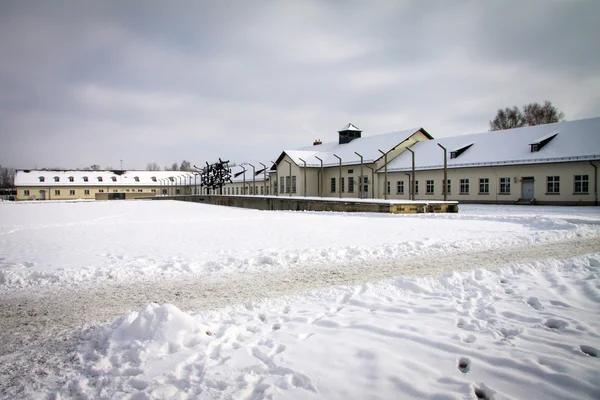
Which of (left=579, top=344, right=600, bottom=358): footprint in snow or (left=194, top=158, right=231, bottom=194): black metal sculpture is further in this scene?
(left=194, top=158, right=231, bottom=194): black metal sculpture

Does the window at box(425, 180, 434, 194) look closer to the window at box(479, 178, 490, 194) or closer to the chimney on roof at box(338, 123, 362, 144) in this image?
the window at box(479, 178, 490, 194)

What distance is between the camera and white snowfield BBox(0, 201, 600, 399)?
307 cm

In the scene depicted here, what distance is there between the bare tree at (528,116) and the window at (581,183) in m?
32.7

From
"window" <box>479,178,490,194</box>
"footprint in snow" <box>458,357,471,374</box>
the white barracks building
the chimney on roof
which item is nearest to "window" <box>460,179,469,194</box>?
the white barracks building

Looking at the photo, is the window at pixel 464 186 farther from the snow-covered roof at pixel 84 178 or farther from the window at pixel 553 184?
the snow-covered roof at pixel 84 178

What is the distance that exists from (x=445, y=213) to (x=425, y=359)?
1859cm

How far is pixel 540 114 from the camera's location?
187 ft

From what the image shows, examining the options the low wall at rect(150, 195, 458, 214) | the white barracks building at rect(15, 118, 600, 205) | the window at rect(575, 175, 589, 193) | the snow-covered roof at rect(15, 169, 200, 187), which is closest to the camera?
the low wall at rect(150, 195, 458, 214)

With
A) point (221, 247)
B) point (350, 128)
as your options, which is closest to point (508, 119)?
point (350, 128)

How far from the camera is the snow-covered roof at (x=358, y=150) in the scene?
41350 millimetres

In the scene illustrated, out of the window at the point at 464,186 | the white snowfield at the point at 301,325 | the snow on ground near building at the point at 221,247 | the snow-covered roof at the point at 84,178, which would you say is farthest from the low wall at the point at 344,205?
the snow-covered roof at the point at 84,178

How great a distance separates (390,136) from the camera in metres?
43.8

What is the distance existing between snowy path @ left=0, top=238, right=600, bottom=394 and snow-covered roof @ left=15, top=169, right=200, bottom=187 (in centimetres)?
8143

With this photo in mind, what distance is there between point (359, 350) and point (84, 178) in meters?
97.8
